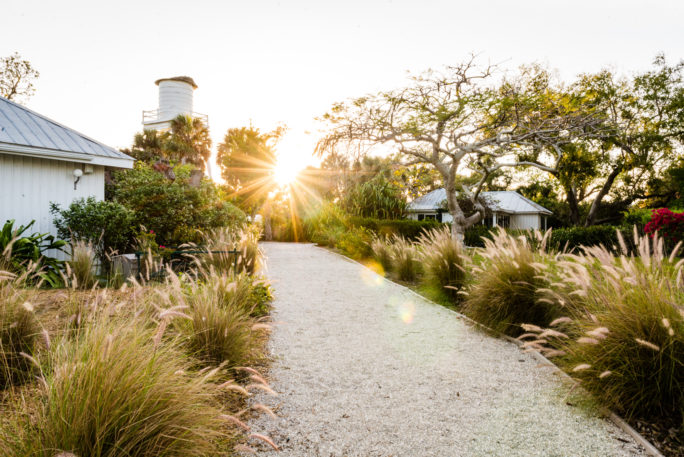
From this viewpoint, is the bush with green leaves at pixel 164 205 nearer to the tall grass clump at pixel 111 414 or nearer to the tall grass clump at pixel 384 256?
the tall grass clump at pixel 384 256

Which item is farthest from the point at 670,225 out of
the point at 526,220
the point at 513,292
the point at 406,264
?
the point at 526,220

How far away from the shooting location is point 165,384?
6.23ft

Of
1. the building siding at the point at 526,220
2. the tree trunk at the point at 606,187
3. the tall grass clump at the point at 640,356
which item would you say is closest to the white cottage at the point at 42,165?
the tall grass clump at the point at 640,356

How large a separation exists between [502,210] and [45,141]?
1092 inches

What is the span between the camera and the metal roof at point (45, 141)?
24.1ft

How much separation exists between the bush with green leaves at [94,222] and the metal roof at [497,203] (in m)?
22.4

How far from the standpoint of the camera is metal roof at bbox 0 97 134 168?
289 inches

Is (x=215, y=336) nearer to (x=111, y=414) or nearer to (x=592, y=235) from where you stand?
(x=111, y=414)

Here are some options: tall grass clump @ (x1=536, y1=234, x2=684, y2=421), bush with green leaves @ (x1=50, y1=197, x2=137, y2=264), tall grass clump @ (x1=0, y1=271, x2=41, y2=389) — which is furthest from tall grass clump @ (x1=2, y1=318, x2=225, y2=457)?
bush with green leaves @ (x1=50, y1=197, x2=137, y2=264)

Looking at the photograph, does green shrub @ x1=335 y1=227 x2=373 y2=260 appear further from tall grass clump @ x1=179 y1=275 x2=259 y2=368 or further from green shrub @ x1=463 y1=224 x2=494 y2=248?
tall grass clump @ x1=179 y1=275 x2=259 y2=368

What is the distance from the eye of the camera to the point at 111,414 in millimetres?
1668

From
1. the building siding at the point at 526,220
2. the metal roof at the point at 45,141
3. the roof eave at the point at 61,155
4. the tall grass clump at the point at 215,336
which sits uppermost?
the metal roof at the point at 45,141

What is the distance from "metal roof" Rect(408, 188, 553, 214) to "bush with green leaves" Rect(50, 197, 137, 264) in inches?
881

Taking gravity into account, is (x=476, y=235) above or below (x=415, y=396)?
above
